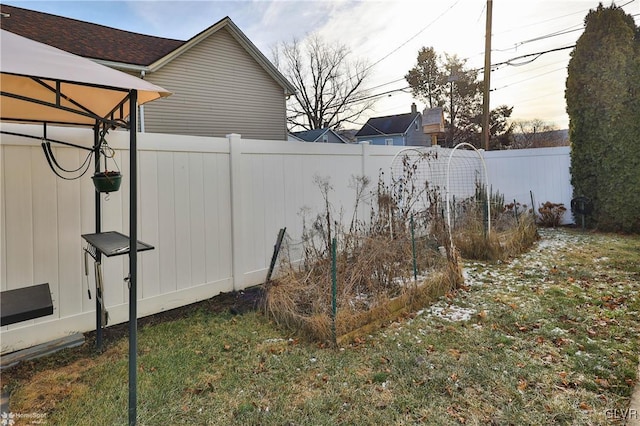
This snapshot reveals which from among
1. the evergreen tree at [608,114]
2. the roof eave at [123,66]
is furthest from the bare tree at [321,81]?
the evergreen tree at [608,114]

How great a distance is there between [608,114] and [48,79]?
9.25m

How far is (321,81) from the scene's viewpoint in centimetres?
2427

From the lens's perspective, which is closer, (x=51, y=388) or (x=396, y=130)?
(x=51, y=388)

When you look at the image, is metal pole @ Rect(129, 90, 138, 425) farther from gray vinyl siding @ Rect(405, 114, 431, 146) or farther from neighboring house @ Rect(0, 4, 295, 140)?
gray vinyl siding @ Rect(405, 114, 431, 146)

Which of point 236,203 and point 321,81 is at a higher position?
point 321,81

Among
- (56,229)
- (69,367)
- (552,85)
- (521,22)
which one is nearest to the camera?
(69,367)

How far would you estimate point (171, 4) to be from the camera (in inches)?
336

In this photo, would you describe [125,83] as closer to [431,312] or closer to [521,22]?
[431,312]

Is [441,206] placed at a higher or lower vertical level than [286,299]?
higher

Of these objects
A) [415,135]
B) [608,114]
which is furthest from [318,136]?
→ [608,114]

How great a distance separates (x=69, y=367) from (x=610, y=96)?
9.71 meters

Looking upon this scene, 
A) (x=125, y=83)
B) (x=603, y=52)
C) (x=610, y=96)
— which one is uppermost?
(x=603, y=52)

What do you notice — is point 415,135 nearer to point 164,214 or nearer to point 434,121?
point 434,121

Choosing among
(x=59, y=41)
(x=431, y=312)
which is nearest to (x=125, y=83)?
(x=431, y=312)
